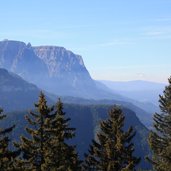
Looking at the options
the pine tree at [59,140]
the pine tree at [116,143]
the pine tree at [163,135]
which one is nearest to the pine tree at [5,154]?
the pine tree at [59,140]

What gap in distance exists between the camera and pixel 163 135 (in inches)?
1531

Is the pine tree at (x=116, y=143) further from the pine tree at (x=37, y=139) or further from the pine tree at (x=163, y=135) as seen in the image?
the pine tree at (x=37, y=139)

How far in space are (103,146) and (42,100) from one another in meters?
8.45

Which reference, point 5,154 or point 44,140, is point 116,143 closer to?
point 44,140

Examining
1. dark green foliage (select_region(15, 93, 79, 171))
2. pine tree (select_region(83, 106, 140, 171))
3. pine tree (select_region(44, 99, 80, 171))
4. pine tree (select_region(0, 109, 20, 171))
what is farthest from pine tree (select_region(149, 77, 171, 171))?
pine tree (select_region(0, 109, 20, 171))

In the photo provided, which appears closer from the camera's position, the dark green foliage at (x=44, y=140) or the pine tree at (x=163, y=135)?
the dark green foliage at (x=44, y=140)

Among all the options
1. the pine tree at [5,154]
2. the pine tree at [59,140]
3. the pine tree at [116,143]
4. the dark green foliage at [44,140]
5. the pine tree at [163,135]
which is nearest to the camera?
the pine tree at [5,154]

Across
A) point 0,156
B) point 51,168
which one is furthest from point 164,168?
point 0,156

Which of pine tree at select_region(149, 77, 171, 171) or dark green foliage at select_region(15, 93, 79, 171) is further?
pine tree at select_region(149, 77, 171, 171)

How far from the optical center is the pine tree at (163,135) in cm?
3778

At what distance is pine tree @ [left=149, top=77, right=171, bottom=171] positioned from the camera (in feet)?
124

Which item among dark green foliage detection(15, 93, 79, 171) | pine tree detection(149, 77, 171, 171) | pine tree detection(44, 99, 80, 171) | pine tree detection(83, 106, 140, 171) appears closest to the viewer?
dark green foliage detection(15, 93, 79, 171)

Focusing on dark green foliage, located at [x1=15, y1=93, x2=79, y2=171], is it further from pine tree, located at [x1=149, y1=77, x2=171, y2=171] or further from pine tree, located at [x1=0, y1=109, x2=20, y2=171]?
pine tree, located at [x1=149, y1=77, x2=171, y2=171]

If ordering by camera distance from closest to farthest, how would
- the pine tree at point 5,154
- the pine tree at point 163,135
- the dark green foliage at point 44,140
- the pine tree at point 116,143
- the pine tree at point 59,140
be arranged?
the pine tree at point 5,154 → the dark green foliage at point 44,140 → the pine tree at point 59,140 → the pine tree at point 116,143 → the pine tree at point 163,135
